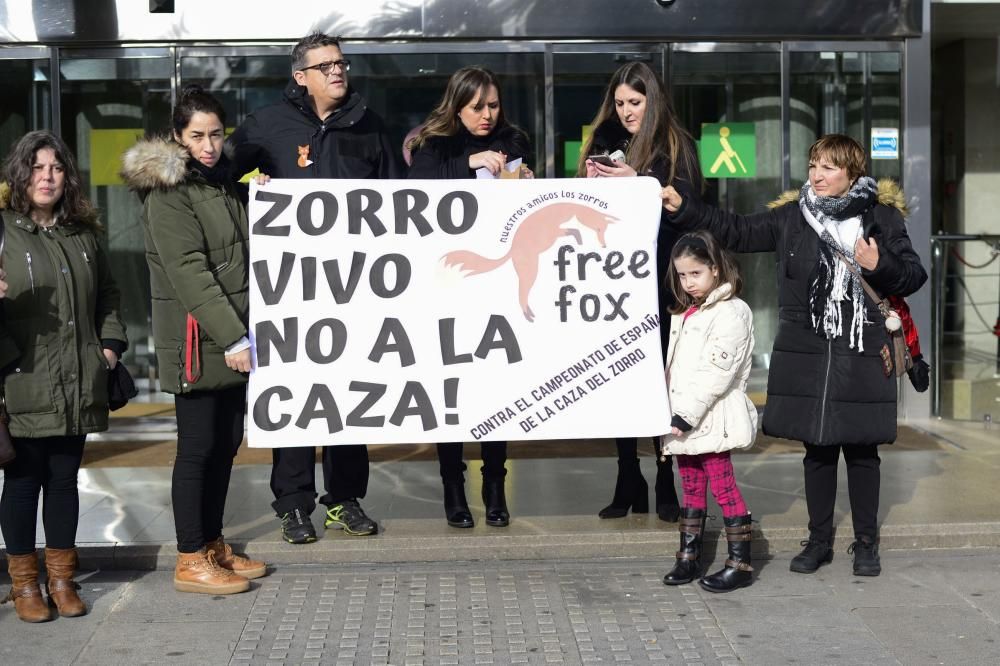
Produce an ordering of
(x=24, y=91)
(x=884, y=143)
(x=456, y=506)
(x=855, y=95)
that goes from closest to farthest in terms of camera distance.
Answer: (x=456, y=506) < (x=24, y=91) < (x=884, y=143) < (x=855, y=95)

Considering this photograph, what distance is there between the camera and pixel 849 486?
5.69 m

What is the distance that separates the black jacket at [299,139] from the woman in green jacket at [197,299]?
1.14 feet

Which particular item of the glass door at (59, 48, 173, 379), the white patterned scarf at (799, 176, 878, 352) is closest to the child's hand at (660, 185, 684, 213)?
the white patterned scarf at (799, 176, 878, 352)

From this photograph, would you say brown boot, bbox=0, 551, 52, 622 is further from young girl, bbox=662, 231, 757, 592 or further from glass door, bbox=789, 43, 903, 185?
glass door, bbox=789, 43, 903, 185

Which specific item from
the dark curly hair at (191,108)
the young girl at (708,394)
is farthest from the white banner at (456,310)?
the dark curly hair at (191,108)

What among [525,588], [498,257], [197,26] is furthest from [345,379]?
[197,26]

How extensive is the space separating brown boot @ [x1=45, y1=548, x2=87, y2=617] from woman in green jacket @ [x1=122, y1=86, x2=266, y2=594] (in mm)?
425

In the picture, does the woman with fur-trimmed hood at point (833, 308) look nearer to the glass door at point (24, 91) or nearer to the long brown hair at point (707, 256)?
the long brown hair at point (707, 256)

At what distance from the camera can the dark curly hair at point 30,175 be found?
5008mm

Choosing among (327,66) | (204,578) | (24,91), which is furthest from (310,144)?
(24,91)

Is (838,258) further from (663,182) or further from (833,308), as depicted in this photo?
(663,182)

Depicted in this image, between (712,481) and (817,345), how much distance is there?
0.71m

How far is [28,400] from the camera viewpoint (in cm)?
499

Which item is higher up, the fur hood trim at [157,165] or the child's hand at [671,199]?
the fur hood trim at [157,165]
